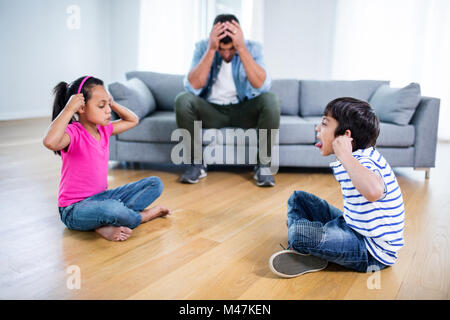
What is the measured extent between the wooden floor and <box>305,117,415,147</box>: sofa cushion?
367 mm

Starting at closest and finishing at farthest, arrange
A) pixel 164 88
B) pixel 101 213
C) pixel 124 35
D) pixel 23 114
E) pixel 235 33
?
pixel 101 213
pixel 235 33
pixel 164 88
pixel 23 114
pixel 124 35

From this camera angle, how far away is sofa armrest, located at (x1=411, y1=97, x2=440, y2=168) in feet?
8.30

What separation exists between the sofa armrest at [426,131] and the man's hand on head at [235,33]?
1262 mm

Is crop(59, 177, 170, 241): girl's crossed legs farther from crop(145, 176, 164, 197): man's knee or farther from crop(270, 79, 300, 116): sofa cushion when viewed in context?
crop(270, 79, 300, 116): sofa cushion

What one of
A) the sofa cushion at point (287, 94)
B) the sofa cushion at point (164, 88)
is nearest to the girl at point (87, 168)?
the sofa cushion at point (164, 88)

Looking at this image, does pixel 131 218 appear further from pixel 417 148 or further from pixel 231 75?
pixel 417 148

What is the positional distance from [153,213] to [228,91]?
3.72 ft

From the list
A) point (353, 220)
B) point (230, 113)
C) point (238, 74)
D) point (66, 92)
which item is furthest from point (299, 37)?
point (353, 220)

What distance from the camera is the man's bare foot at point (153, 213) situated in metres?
1.67

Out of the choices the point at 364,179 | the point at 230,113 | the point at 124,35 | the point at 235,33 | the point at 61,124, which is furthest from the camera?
the point at 124,35

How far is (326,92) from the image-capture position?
9.93 ft

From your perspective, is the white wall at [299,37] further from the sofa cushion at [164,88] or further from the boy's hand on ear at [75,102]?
the boy's hand on ear at [75,102]

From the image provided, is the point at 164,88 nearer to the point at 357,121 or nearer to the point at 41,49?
the point at 357,121
